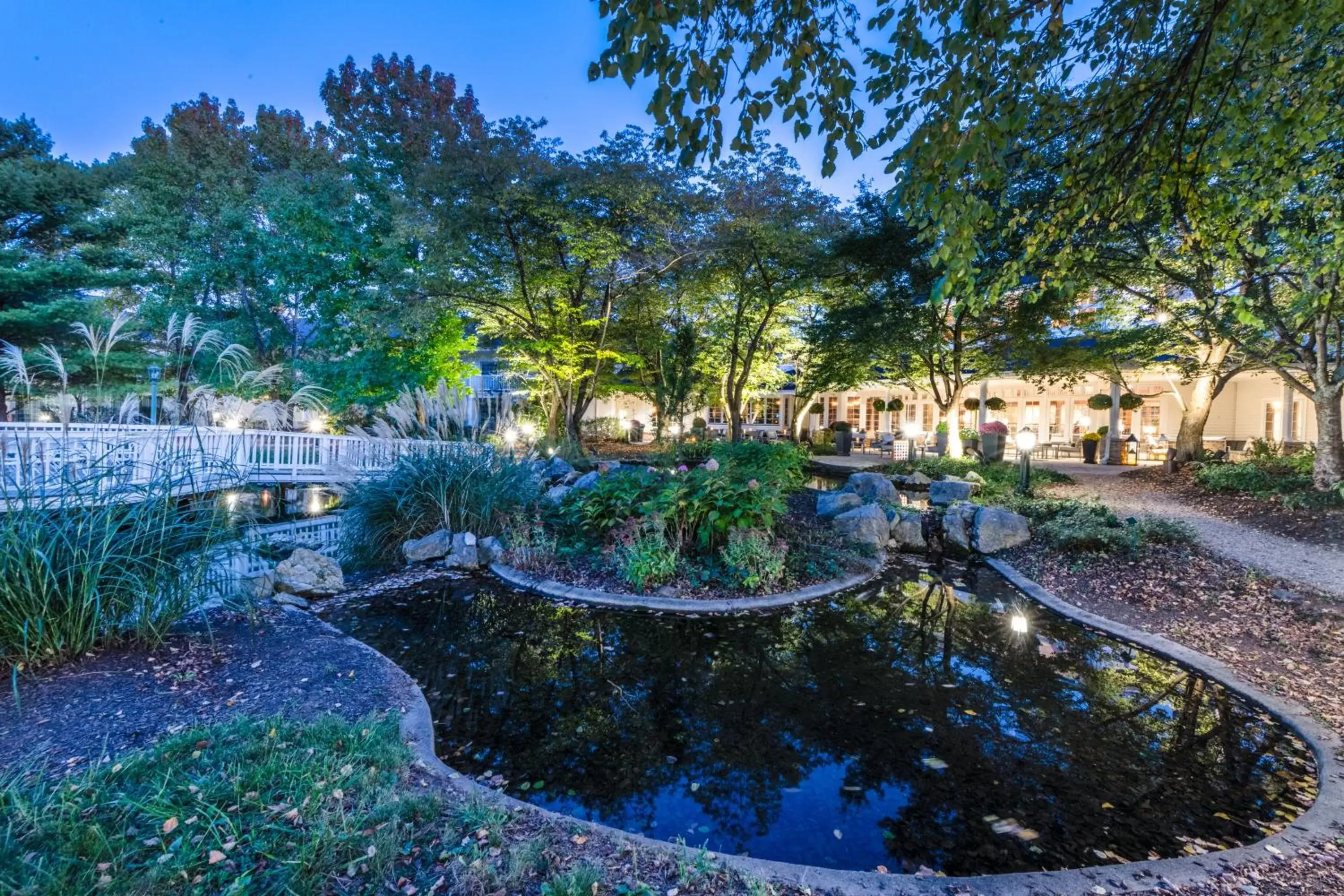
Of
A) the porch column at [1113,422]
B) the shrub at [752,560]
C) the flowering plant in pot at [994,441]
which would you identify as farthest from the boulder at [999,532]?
the porch column at [1113,422]

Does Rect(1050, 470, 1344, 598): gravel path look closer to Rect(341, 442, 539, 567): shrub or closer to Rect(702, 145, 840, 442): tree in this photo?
Rect(702, 145, 840, 442): tree

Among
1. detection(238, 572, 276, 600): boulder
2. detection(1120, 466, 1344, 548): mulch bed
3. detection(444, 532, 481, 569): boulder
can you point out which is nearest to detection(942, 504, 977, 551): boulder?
detection(1120, 466, 1344, 548): mulch bed

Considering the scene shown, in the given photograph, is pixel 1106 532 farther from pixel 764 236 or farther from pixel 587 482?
pixel 764 236

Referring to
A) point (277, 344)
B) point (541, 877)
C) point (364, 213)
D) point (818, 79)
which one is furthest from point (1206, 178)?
point (277, 344)

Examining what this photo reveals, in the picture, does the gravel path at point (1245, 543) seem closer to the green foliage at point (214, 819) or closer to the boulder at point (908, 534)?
the boulder at point (908, 534)

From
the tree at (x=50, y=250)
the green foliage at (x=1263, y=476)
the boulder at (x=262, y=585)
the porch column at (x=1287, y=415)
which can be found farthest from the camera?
the porch column at (x=1287, y=415)

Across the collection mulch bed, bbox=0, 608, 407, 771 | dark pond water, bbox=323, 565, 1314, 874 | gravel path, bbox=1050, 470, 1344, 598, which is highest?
gravel path, bbox=1050, 470, 1344, 598

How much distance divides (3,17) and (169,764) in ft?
65.2

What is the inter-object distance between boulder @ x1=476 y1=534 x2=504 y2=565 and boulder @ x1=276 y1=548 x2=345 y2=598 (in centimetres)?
127

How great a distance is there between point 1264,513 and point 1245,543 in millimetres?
1914

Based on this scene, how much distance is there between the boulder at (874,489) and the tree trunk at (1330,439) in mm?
5452

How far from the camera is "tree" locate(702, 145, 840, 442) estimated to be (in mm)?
11695

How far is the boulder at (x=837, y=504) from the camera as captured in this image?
24.0ft

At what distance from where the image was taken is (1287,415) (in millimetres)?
13391
